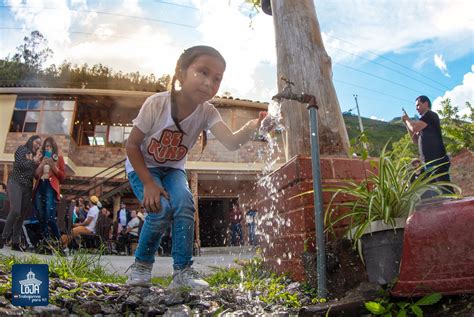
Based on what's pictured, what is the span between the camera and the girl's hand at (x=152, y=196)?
2.08m

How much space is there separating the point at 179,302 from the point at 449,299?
1149 millimetres

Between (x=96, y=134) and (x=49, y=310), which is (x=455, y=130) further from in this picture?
(x=96, y=134)

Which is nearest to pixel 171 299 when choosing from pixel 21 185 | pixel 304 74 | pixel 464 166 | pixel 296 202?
pixel 296 202

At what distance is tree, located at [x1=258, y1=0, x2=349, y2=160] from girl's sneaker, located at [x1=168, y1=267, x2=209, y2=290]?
92 cm

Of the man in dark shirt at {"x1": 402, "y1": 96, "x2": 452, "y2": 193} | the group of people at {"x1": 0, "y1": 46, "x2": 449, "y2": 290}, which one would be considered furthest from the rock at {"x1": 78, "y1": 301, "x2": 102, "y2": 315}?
the man in dark shirt at {"x1": 402, "y1": 96, "x2": 452, "y2": 193}

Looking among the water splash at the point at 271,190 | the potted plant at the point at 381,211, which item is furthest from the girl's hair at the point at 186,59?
the potted plant at the point at 381,211

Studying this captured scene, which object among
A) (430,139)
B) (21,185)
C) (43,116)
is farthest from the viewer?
(43,116)

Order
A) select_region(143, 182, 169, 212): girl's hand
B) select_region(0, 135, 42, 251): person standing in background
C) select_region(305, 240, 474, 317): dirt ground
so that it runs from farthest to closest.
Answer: select_region(0, 135, 42, 251): person standing in background < select_region(143, 182, 169, 212): girl's hand < select_region(305, 240, 474, 317): dirt ground

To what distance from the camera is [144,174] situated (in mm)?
2104

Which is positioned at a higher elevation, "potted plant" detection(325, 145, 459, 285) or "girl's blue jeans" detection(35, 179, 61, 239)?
"girl's blue jeans" detection(35, 179, 61, 239)

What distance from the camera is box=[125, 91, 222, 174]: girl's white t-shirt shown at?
2.22m

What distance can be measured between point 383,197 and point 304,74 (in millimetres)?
1021

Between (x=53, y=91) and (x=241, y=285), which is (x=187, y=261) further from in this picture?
(x=53, y=91)

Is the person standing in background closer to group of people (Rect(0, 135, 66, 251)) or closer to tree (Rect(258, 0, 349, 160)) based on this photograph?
group of people (Rect(0, 135, 66, 251))
